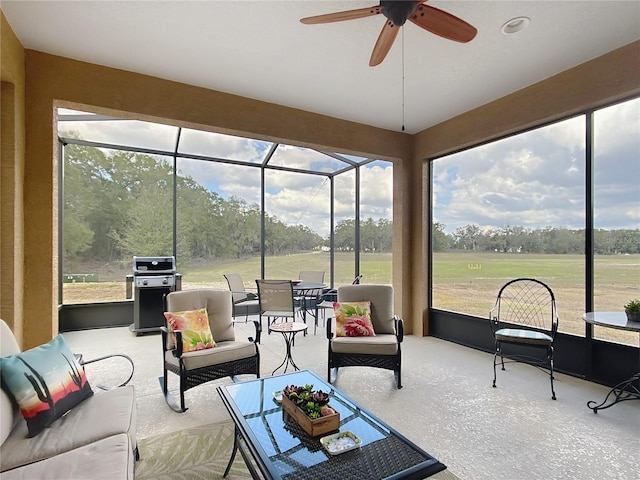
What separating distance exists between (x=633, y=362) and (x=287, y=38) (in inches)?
167

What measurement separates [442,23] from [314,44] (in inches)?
50.4

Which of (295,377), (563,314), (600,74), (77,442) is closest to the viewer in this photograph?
(77,442)

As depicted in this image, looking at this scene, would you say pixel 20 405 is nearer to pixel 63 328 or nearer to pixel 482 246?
pixel 63 328

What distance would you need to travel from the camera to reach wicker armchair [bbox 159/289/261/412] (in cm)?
276

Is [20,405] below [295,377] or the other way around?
the other way around

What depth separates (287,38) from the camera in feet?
9.32

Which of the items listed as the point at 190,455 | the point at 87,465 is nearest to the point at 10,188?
the point at 87,465

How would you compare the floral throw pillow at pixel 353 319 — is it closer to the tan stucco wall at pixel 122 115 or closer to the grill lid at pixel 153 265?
the tan stucco wall at pixel 122 115

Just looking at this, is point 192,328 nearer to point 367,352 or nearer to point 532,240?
point 367,352

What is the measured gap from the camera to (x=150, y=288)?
198 inches

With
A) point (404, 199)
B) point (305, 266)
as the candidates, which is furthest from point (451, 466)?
point (305, 266)

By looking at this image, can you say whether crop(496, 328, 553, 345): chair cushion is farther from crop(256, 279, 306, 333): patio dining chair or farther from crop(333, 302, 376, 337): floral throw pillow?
crop(256, 279, 306, 333): patio dining chair

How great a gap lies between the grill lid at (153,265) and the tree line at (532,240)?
13.6 feet

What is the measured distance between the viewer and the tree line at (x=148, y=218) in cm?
522
